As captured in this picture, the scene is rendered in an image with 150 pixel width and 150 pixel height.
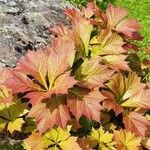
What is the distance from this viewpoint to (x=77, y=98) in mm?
2510

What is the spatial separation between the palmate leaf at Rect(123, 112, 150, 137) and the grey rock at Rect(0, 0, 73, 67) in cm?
109

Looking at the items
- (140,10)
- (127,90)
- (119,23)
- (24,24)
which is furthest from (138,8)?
(127,90)

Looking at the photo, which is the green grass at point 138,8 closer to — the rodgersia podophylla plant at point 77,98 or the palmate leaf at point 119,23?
the palmate leaf at point 119,23

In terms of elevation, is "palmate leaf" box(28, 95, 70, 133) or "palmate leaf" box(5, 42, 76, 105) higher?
"palmate leaf" box(5, 42, 76, 105)

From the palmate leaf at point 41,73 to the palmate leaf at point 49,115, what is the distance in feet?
0.26

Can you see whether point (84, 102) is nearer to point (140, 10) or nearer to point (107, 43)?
point (107, 43)

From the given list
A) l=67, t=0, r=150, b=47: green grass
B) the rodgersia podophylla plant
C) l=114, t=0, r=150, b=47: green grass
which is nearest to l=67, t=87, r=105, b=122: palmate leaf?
the rodgersia podophylla plant

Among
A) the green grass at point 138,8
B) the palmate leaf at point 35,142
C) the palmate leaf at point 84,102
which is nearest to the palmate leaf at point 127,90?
the palmate leaf at point 84,102

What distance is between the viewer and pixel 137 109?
280 centimetres

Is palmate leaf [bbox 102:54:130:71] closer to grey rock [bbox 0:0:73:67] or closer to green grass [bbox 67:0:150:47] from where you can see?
grey rock [bbox 0:0:73:67]

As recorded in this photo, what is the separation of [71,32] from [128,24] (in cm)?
52

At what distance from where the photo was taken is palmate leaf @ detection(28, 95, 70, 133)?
2406 millimetres

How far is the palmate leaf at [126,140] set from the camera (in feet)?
8.70

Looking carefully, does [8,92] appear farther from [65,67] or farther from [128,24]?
[128,24]
